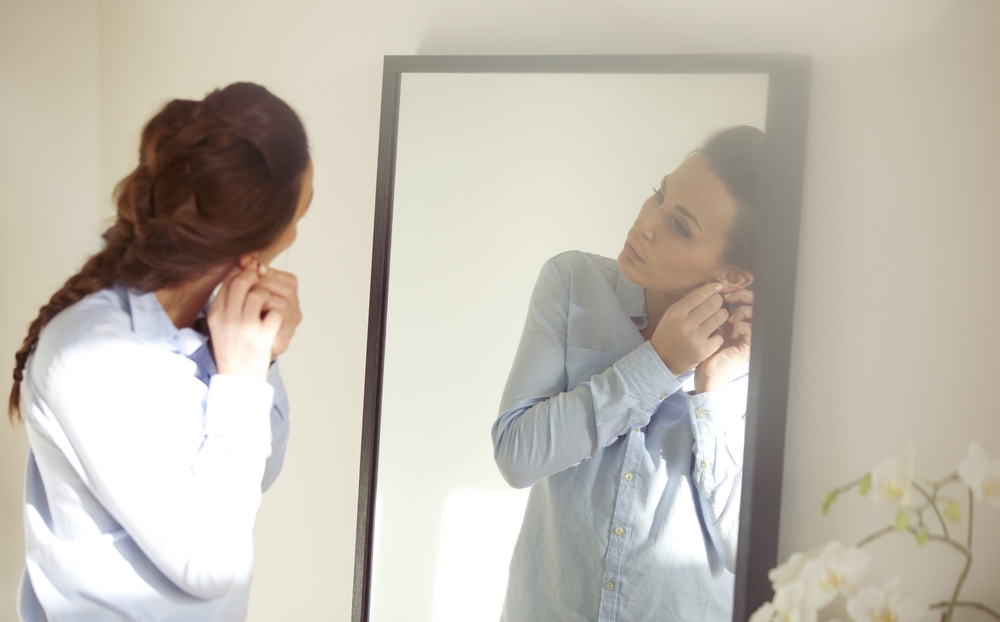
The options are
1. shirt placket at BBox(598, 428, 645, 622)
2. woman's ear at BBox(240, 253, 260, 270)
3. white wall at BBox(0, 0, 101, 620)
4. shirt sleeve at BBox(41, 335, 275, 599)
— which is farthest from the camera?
white wall at BBox(0, 0, 101, 620)

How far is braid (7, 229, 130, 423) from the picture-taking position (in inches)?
33.8

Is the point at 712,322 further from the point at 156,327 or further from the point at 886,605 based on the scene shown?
the point at 156,327

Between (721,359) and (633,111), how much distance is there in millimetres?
363

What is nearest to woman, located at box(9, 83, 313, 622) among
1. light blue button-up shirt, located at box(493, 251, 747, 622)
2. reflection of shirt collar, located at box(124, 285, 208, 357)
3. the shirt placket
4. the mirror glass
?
reflection of shirt collar, located at box(124, 285, 208, 357)

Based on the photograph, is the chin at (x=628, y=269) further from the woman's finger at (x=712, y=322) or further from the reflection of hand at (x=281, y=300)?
the reflection of hand at (x=281, y=300)

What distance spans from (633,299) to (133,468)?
2.15 feet

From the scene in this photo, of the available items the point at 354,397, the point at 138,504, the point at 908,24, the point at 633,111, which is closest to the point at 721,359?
the point at 633,111

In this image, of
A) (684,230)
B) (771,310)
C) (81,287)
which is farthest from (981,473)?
(81,287)

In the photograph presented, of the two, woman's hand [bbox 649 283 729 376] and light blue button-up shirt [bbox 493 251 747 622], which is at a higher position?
woman's hand [bbox 649 283 729 376]

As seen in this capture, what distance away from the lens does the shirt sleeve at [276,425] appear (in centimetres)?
99

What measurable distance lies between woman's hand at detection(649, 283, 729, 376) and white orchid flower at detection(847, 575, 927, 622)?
0.37 metres

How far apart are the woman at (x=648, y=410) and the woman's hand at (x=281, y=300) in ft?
1.08

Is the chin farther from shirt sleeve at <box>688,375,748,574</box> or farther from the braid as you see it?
the braid

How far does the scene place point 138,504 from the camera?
80cm
